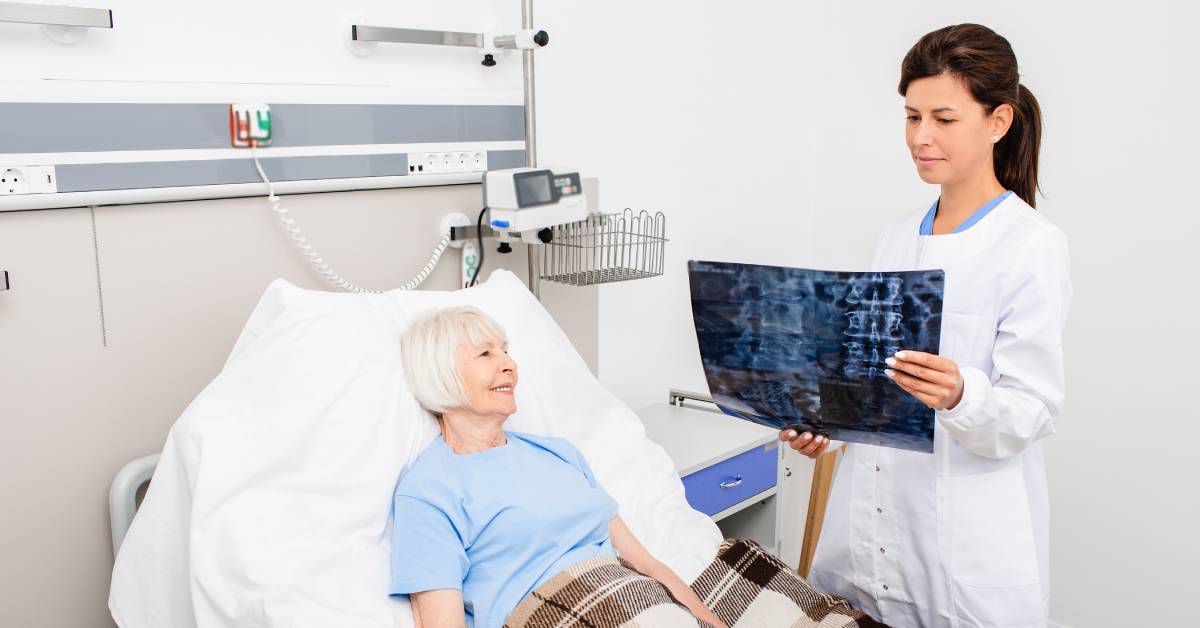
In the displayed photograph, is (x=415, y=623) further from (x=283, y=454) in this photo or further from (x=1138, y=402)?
(x=1138, y=402)

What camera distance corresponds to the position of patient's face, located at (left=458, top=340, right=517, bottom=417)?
1.73 metres

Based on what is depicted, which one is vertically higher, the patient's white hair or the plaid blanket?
the patient's white hair

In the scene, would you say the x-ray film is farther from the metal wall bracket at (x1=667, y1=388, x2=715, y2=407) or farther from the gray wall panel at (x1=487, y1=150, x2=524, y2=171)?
the metal wall bracket at (x1=667, y1=388, x2=715, y2=407)

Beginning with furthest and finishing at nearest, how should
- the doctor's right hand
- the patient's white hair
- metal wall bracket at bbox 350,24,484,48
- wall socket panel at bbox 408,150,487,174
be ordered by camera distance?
1. wall socket panel at bbox 408,150,487,174
2. metal wall bracket at bbox 350,24,484,48
3. the patient's white hair
4. the doctor's right hand

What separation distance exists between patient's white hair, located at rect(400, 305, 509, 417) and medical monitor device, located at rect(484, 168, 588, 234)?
0.41 meters

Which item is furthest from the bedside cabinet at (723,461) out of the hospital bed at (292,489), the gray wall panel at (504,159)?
the gray wall panel at (504,159)

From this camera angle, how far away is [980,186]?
1.62 meters

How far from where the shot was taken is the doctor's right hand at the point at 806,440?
1.62 m

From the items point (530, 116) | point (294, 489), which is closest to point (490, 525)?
point (294, 489)

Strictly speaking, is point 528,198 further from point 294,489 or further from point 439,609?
point 439,609

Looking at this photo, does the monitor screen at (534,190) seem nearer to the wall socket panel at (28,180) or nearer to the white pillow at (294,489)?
the white pillow at (294,489)

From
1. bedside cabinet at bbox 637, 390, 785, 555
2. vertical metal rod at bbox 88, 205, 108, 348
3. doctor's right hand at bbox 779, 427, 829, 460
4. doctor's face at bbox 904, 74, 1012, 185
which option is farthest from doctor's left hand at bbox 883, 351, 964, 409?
vertical metal rod at bbox 88, 205, 108, 348

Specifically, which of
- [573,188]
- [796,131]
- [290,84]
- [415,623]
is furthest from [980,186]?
[796,131]

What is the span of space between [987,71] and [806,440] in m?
0.65
